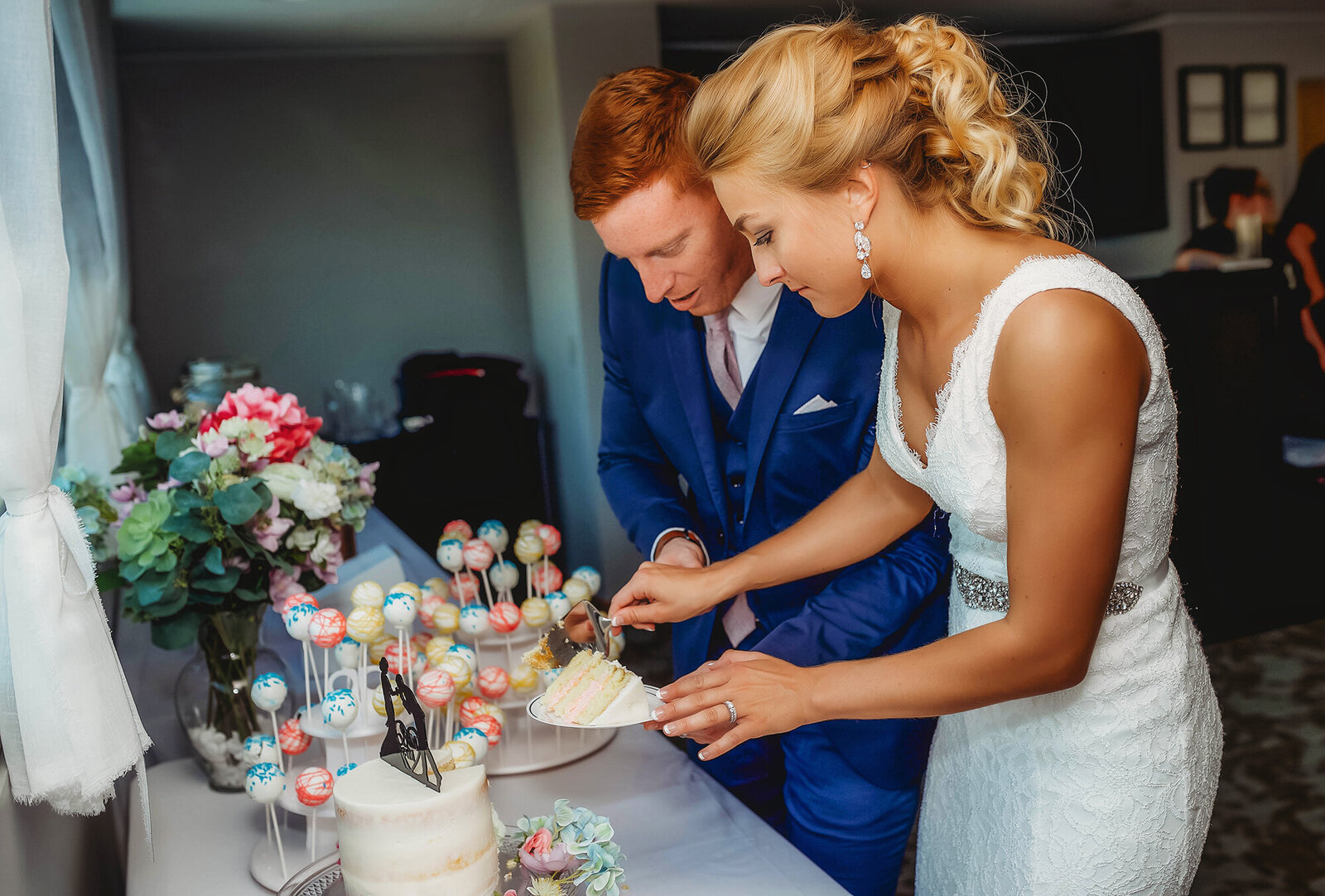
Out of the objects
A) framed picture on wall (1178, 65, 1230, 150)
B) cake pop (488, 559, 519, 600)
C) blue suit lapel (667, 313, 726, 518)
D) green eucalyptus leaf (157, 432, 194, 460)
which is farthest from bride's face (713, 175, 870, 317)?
framed picture on wall (1178, 65, 1230, 150)

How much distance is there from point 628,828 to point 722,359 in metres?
0.74

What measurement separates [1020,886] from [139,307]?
5113 mm

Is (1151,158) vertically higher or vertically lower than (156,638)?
higher

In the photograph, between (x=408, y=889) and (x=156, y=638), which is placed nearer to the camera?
(x=408, y=889)

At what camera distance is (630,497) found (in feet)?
5.72

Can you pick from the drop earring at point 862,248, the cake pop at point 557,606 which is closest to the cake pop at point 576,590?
the cake pop at point 557,606

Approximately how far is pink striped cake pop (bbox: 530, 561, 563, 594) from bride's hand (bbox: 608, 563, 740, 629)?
19cm

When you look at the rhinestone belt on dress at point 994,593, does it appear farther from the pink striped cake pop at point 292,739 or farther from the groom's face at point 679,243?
the pink striped cake pop at point 292,739

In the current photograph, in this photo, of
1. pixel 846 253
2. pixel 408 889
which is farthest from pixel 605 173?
pixel 408 889

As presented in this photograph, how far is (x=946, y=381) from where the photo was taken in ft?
3.72

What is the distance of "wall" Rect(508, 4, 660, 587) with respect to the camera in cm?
483

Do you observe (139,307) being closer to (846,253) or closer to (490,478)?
(490,478)

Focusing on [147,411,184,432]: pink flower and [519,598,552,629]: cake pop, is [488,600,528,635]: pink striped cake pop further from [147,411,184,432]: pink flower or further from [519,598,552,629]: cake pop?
[147,411,184,432]: pink flower

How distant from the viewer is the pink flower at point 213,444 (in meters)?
1.38
